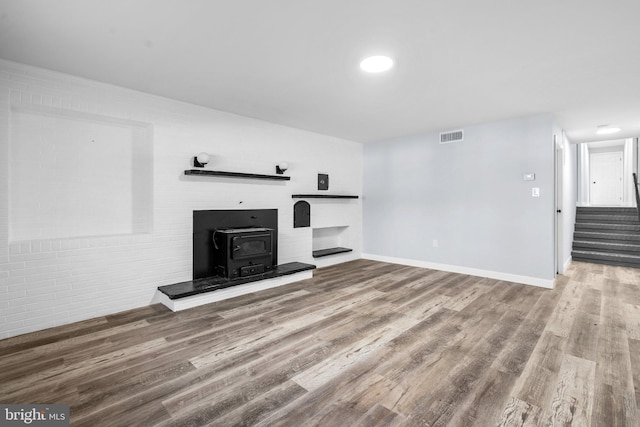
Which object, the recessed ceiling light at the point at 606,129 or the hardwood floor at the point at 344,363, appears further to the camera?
the recessed ceiling light at the point at 606,129

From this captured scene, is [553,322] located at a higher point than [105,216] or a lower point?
lower

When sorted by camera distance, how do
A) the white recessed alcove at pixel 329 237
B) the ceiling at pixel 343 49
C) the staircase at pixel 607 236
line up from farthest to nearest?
the white recessed alcove at pixel 329 237
the staircase at pixel 607 236
the ceiling at pixel 343 49

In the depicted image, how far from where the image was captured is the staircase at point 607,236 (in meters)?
5.81

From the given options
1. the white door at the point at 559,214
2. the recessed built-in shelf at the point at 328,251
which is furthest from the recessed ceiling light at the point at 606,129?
the recessed built-in shelf at the point at 328,251

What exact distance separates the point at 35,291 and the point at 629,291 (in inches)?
272

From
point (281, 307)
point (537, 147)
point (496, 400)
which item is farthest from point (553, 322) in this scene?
point (281, 307)

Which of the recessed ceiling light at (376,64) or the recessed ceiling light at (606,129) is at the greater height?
the recessed ceiling light at (606,129)

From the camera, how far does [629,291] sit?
4078 mm

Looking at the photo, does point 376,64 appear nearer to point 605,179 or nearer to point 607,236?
point 607,236

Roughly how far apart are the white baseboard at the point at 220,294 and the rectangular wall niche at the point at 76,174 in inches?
34.6

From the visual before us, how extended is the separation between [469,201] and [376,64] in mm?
3202

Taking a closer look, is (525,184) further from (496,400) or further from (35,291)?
(35,291)

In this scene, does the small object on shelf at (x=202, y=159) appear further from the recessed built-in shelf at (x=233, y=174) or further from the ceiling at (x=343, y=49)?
the ceiling at (x=343, y=49)

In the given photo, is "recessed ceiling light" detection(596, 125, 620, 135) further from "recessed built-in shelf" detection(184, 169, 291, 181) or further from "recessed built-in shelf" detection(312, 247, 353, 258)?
"recessed built-in shelf" detection(184, 169, 291, 181)
